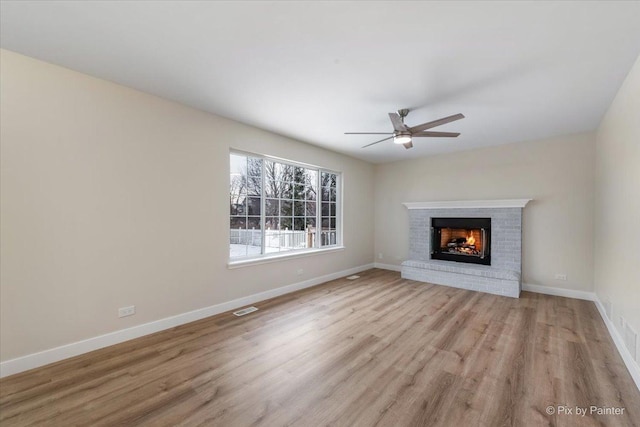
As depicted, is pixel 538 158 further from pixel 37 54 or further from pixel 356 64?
pixel 37 54

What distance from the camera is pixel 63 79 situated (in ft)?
7.84

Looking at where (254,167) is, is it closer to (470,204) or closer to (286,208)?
(286,208)

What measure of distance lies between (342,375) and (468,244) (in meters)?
4.22

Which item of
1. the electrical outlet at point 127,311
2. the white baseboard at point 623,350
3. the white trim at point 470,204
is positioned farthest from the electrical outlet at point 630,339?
the electrical outlet at point 127,311

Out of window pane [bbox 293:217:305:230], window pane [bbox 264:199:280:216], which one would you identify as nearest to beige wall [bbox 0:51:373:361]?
window pane [bbox 264:199:280:216]

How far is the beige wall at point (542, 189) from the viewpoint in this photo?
4109 millimetres

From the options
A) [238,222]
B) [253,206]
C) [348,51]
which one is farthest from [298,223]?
[348,51]

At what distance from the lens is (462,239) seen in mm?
5340

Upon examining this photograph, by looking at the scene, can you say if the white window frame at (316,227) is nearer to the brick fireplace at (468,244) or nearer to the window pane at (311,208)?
the window pane at (311,208)

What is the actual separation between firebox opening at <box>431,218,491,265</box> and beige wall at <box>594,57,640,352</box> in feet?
4.97

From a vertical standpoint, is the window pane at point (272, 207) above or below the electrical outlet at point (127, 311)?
above

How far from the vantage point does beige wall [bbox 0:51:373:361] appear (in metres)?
2.19

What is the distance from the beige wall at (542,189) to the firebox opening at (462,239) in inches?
20.0

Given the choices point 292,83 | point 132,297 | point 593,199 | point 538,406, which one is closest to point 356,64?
point 292,83
